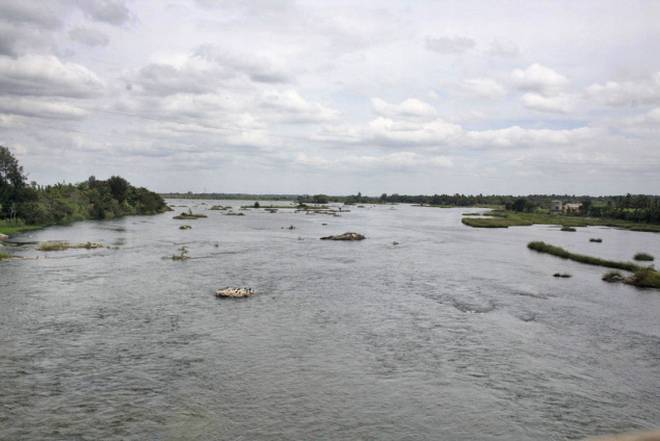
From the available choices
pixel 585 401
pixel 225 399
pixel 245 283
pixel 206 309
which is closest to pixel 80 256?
pixel 245 283

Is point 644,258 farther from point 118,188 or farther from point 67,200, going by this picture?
point 118,188

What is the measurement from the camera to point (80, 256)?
6238cm

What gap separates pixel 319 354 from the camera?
93.2ft

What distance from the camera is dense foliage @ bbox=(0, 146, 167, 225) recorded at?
342ft

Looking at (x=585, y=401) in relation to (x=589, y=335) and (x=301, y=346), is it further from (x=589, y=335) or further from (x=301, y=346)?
(x=301, y=346)

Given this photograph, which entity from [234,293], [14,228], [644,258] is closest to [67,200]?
[14,228]

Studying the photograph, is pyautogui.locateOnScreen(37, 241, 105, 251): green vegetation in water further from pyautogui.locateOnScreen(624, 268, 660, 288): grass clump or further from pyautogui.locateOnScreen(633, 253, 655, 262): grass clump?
pyautogui.locateOnScreen(633, 253, 655, 262): grass clump

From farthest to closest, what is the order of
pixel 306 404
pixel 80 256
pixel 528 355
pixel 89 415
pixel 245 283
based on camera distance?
1. pixel 80 256
2. pixel 245 283
3. pixel 528 355
4. pixel 306 404
5. pixel 89 415

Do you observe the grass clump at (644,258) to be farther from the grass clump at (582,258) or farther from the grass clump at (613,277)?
the grass clump at (613,277)

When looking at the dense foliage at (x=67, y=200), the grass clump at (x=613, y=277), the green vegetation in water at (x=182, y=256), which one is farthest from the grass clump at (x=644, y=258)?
the dense foliage at (x=67, y=200)

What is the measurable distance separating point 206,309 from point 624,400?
27260 mm

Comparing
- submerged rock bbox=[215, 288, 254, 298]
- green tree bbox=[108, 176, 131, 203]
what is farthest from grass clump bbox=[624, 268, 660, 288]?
green tree bbox=[108, 176, 131, 203]

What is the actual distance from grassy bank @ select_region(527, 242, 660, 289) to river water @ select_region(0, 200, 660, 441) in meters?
3.40

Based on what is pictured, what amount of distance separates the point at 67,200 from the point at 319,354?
122461 millimetres
